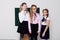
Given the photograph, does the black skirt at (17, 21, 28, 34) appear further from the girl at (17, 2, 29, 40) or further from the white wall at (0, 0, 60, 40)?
the white wall at (0, 0, 60, 40)

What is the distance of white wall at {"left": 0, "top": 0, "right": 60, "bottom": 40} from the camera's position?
1459 mm

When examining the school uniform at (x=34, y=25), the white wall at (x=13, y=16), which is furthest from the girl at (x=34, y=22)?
the white wall at (x=13, y=16)

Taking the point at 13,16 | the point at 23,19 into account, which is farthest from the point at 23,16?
the point at 13,16

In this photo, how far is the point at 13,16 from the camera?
1.46 meters

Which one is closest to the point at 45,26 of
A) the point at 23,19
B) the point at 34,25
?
the point at 34,25

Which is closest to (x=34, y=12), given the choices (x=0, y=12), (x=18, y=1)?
(x=18, y=1)

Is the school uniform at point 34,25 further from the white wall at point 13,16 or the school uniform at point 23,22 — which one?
the white wall at point 13,16

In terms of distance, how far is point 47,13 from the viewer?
53.2 inches

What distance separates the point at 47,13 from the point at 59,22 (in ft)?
0.63

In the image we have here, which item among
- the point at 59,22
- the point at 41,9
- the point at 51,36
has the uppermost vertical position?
the point at 41,9

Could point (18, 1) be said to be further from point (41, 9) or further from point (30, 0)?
point (41, 9)

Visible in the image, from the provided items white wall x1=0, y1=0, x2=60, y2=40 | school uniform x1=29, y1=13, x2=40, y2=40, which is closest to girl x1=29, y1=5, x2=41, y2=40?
school uniform x1=29, y1=13, x2=40, y2=40

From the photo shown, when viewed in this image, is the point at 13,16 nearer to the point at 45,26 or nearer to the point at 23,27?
the point at 23,27

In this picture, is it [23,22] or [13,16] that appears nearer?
[23,22]
